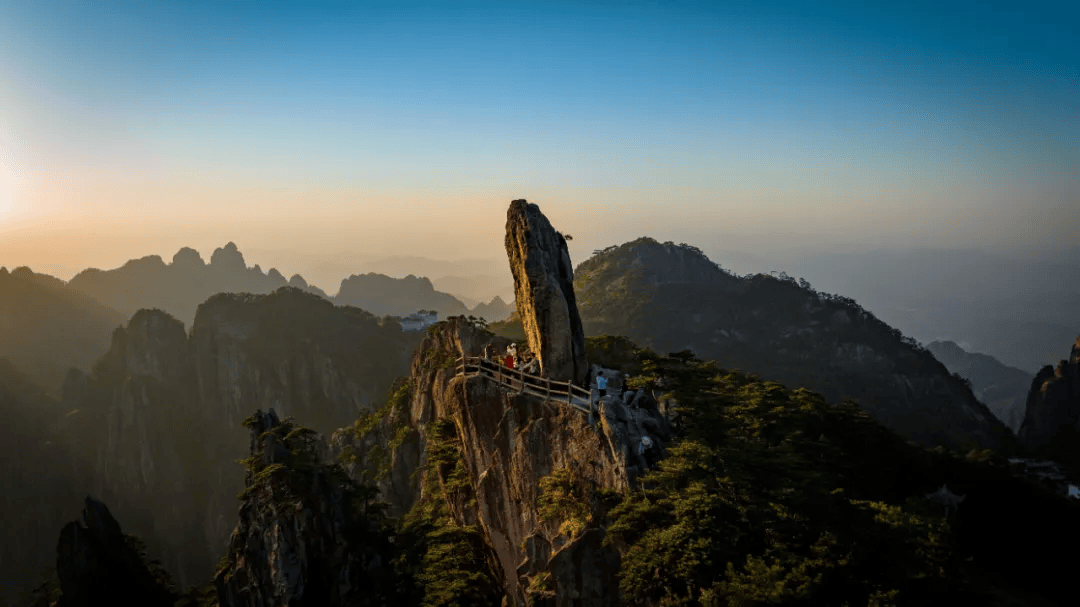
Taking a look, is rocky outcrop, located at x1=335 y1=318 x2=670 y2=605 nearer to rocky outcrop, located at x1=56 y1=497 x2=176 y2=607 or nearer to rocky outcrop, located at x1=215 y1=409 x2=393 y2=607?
rocky outcrop, located at x1=215 y1=409 x2=393 y2=607

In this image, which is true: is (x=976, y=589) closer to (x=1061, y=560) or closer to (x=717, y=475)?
(x=717, y=475)

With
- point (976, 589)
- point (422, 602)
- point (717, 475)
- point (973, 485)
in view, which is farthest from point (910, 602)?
point (973, 485)

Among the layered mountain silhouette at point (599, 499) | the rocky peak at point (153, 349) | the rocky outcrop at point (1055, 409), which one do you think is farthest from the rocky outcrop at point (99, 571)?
the rocky outcrop at point (1055, 409)

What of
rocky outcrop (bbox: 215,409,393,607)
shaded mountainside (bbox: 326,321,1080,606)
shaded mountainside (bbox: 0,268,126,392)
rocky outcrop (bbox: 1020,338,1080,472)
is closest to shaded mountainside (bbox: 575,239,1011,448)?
rocky outcrop (bbox: 1020,338,1080,472)

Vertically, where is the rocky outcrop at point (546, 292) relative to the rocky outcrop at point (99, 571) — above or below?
above

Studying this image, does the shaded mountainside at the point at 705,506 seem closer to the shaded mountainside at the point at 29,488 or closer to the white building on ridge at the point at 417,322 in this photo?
the white building on ridge at the point at 417,322

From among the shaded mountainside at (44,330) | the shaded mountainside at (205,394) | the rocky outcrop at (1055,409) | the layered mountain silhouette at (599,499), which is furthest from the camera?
the shaded mountainside at (44,330)

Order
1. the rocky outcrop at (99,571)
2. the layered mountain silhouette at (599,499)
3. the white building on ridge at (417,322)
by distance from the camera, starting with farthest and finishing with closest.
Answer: the white building on ridge at (417,322)
the rocky outcrop at (99,571)
the layered mountain silhouette at (599,499)
